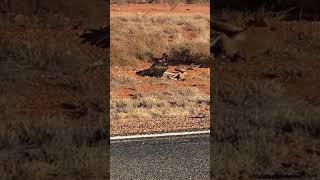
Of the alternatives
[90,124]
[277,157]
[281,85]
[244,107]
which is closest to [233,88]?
[281,85]

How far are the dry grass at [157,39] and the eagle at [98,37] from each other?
0.31m

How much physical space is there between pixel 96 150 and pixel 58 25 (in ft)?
46.1

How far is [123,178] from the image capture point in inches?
201

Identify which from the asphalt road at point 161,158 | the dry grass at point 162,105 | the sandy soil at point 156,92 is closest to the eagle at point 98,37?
the sandy soil at point 156,92

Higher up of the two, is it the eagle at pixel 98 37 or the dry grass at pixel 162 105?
the eagle at pixel 98 37

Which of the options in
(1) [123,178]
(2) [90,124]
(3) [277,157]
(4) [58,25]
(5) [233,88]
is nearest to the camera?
(1) [123,178]

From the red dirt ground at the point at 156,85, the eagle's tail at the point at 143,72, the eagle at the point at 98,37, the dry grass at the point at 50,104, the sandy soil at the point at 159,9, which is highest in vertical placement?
the sandy soil at the point at 159,9

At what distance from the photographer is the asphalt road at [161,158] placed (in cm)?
523

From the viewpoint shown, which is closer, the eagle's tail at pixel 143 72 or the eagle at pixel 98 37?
the eagle's tail at pixel 143 72

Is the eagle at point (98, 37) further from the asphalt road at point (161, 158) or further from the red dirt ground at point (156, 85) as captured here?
the asphalt road at point (161, 158)

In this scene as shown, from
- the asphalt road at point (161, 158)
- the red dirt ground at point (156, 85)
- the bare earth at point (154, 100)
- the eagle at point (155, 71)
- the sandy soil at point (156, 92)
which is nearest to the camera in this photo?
the asphalt road at point (161, 158)

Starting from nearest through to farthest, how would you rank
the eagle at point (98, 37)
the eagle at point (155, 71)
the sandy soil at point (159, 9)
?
the eagle at point (155, 71)
the eagle at point (98, 37)
the sandy soil at point (159, 9)

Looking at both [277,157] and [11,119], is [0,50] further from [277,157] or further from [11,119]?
[277,157]

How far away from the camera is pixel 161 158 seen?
5.71 meters
